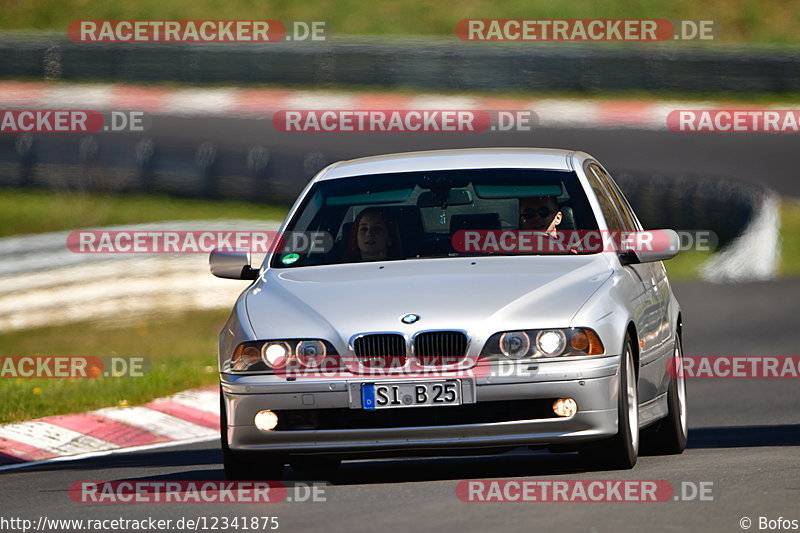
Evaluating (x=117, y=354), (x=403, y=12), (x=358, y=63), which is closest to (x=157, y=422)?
(x=117, y=354)

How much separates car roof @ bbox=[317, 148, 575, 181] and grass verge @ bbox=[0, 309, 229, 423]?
11.3ft

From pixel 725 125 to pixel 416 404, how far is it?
73.5 ft

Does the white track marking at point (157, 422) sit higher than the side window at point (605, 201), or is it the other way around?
the side window at point (605, 201)

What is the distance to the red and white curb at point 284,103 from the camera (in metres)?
29.6

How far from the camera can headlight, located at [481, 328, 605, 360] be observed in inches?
295

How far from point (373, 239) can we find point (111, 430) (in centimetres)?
336

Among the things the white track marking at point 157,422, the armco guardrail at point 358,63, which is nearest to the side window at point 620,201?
the white track marking at point 157,422

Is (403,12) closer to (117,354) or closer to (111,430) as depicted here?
(117,354)

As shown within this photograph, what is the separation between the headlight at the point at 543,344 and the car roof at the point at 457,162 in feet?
5.15

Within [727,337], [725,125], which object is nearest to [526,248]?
[727,337]

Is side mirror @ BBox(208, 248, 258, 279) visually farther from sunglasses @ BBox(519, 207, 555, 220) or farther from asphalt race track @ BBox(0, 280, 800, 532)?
sunglasses @ BBox(519, 207, 555, 220)

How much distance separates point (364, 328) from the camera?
24.8 feet

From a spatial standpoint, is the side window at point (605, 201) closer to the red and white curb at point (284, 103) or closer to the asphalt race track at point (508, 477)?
the asphalt race track at point (508, 477)

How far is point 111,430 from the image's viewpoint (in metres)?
11.3
